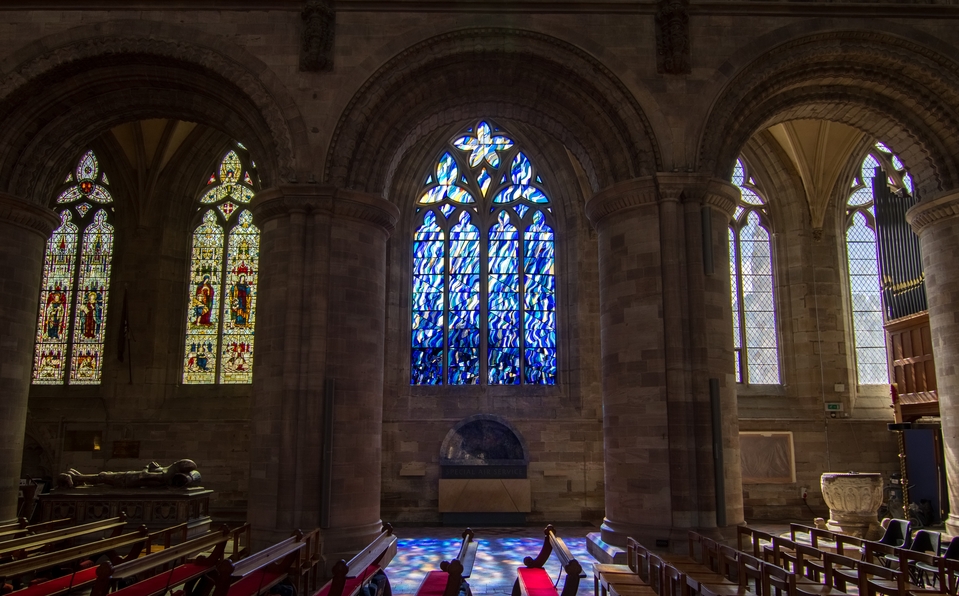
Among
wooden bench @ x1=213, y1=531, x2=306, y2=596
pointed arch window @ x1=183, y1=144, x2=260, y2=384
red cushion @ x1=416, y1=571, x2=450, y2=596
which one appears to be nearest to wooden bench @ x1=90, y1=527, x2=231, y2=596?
wooden bench @ x1=213, y1=531, x2=306, y2=596

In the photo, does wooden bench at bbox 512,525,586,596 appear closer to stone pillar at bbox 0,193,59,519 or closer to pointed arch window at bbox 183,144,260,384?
stone pillar at bbox 0,193,59,519

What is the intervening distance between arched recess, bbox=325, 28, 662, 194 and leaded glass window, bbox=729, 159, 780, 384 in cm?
561

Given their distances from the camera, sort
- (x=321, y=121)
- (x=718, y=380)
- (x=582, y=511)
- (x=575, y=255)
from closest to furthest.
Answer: (x=718, y=380), (x=321, y=121), (x=582, y=511), (x=575, y=255)

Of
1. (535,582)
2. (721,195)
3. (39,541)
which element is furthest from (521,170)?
(39,541)

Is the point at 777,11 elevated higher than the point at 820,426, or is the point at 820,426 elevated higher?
the point at 777,11

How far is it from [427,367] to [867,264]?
987cm

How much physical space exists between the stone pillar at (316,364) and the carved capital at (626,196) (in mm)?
3227

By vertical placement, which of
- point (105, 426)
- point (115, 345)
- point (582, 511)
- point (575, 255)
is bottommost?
point (582, 511)

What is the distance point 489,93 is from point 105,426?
409 inches

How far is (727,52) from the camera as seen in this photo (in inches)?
421

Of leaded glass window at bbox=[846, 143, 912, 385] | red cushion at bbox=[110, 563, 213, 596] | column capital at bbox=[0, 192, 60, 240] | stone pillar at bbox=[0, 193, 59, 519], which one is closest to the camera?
red cushion at bbox=[110, 563, 213, 596]

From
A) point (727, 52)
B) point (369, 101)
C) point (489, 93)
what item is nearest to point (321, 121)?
point (369, 101)

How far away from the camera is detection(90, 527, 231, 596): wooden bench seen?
496 cm

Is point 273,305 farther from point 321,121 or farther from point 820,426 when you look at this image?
point 820,426
